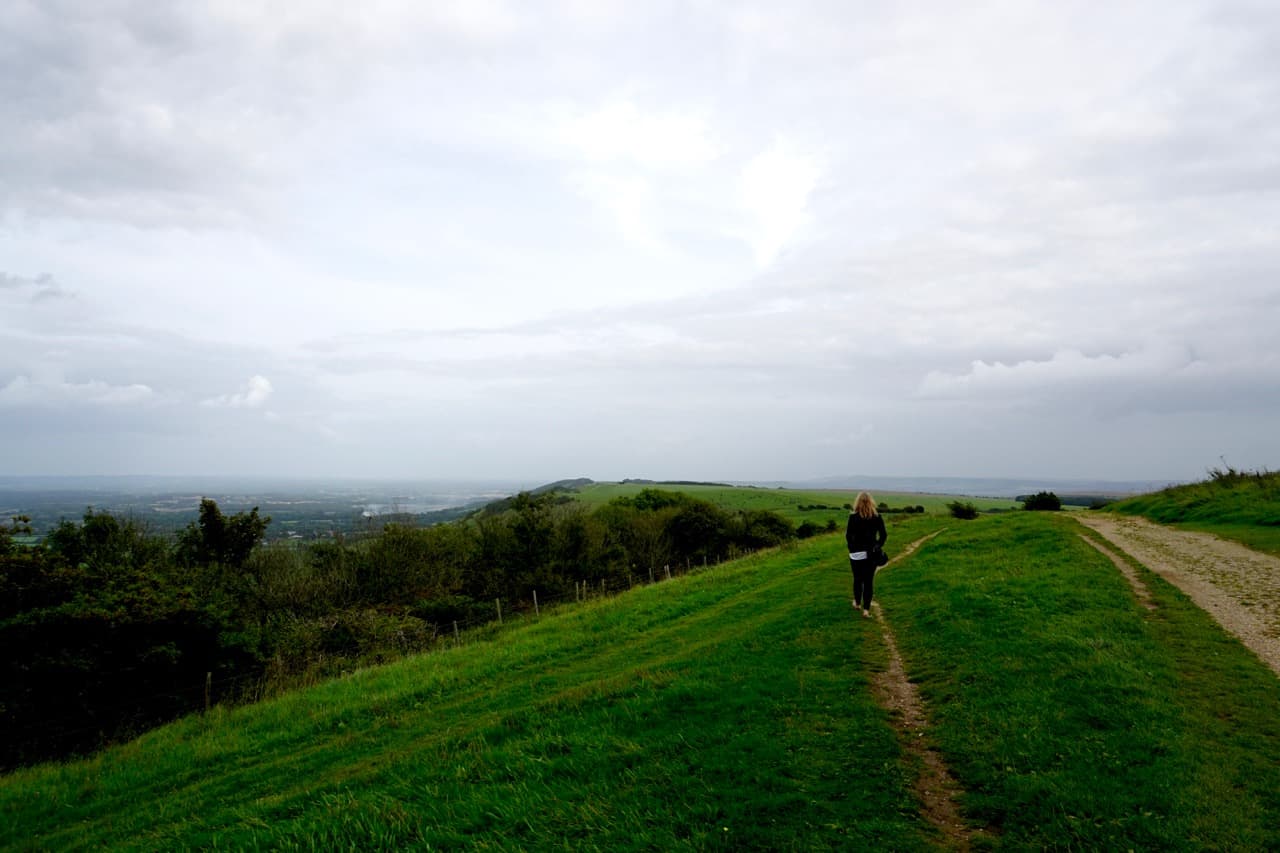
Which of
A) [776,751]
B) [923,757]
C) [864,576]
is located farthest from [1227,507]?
[776,751]

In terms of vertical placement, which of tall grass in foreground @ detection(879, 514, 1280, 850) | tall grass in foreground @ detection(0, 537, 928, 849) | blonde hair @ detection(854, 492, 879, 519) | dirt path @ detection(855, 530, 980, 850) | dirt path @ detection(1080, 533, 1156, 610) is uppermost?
blonde hair @ detection(854, 492, 879, 519)

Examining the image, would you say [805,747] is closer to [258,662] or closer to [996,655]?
[996,655]

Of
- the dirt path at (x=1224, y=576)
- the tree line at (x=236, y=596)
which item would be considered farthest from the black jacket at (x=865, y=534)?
the tree line at (x=236, y=596)

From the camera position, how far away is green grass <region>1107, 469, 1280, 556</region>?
18766 mm

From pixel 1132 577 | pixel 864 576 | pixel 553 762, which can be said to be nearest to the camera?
pixel 553 762

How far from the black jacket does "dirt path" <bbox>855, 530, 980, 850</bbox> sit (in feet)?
9.08

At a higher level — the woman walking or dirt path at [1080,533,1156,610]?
the woman walking

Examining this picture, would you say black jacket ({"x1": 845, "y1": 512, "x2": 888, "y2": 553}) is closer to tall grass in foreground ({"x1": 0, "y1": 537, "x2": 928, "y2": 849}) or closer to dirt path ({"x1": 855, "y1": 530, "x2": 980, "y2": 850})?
tall grass in foreground ({"x1": 0, "y1": 537, "x2": 928, "y2": 849})

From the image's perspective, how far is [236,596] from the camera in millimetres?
30750

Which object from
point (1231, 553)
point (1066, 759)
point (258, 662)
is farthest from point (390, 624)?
point (1231, 553)

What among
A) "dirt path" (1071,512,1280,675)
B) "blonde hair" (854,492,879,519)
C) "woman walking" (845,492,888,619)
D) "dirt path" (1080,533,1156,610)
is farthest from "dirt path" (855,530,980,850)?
"dirt path" (1080,533,1156,610)

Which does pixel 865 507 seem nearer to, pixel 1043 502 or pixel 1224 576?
pixel 1224 576

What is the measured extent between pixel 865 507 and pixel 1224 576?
327 inches

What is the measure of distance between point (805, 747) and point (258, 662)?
74.8 ft
